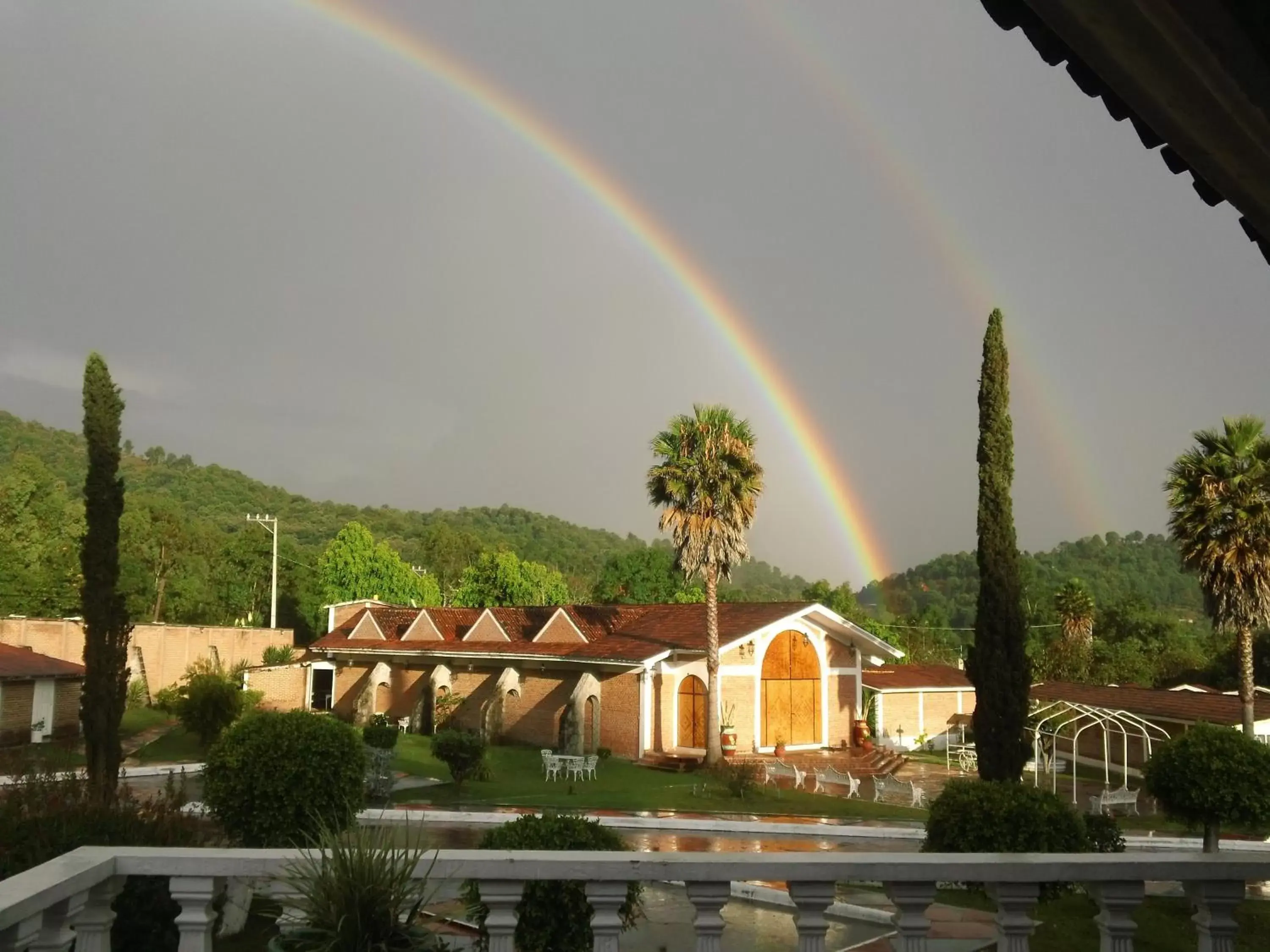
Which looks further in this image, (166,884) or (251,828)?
(251,828)

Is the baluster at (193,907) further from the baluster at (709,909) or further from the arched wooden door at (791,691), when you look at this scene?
the arched wooden door at (791,691)

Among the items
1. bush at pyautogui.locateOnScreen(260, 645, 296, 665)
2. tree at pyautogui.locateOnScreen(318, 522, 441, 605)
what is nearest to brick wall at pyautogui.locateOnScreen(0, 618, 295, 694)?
bush at pyautogui.locateOnScreen(260, 645, 296, 665)

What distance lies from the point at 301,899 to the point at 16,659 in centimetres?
3657

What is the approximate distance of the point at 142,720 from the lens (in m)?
41.6

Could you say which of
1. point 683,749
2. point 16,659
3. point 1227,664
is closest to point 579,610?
point 683,749

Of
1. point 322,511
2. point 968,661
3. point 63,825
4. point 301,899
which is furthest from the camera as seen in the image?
point 322,511

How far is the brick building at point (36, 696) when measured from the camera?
1336 inches

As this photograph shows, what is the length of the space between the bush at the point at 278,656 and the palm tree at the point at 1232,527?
40.3m

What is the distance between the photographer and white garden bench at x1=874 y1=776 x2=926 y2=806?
25.6 metres

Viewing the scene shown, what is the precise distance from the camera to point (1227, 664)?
1810 inches

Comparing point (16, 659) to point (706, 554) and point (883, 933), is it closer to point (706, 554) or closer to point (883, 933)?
point (706, 554)

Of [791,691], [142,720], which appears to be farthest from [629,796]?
[142,720]

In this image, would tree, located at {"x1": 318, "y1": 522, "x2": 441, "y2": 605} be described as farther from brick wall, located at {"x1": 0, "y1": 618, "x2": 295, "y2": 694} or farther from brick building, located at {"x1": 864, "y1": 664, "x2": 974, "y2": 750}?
brick building, located at {"x1": 864, "y1": 664, "x2": 974, "y2": 750}

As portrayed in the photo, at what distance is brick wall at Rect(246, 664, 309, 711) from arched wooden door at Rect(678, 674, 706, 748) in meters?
21.5
